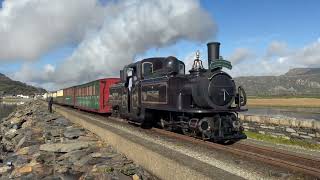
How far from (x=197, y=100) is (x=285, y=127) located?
17.9 ft

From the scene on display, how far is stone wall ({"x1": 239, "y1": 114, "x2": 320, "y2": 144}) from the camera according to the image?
16000mm

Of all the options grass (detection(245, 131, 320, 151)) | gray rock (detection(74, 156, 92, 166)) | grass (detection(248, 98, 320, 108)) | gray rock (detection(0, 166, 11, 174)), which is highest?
grass (detection(248, 98, 320, 108))

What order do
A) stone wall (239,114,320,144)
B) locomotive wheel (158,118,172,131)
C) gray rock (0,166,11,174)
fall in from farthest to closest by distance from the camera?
1. gray rock (0,166,11,174)
2. locomotive wheel (158,118,172,131)
3. stone wall (239,114,320,144)

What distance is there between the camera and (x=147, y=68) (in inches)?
758

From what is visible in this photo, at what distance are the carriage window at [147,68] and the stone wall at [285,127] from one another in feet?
19.9

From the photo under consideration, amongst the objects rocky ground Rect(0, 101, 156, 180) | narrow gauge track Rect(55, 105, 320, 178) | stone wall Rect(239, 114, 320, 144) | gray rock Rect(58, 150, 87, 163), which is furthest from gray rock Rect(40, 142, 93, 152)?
stone wall Rect(239, 114, 320, 144)

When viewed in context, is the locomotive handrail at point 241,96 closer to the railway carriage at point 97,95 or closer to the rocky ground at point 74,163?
the rocky ground at point 74,163

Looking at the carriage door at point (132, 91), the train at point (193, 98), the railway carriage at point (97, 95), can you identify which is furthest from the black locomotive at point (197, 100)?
the railway carriage at point (97, 95)

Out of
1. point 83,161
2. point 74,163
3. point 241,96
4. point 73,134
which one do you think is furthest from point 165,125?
point 73,134

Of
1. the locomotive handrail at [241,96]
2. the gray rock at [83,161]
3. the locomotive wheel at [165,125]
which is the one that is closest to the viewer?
the gray rock at [83,161]

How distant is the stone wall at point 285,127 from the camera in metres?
16.0

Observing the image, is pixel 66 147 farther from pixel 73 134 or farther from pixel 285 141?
pixel 285 141

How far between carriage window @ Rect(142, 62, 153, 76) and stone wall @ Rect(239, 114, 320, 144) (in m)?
6.05

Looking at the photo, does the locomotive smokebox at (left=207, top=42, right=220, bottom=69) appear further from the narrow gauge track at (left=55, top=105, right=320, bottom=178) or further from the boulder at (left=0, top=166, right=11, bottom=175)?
the boulder at (left=0, top=166, right=11, bottom=175)
